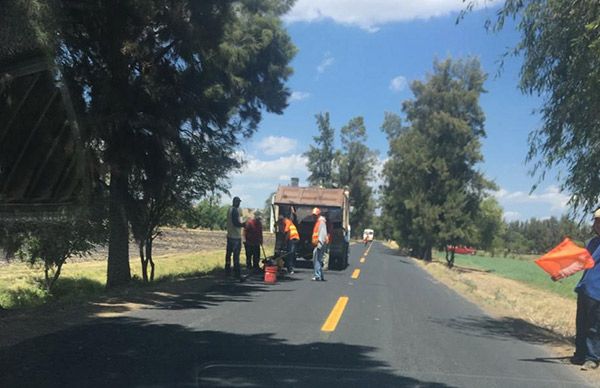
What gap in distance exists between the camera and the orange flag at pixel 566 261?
7375mm

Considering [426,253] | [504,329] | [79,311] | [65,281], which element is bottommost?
[504,329]

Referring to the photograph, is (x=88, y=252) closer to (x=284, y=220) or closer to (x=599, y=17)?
(x=284, y=220)

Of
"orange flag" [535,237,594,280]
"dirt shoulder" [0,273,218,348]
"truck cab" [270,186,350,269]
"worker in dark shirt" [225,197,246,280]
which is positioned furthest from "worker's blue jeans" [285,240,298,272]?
"orange flag" [535,237,594,280]

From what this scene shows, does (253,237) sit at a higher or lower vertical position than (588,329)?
higher

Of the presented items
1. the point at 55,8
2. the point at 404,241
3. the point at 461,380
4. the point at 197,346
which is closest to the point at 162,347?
the point at 197,346

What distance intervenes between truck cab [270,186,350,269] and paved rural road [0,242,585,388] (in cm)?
977

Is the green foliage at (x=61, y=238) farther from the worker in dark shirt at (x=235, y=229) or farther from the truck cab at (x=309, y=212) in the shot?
the truck cab at (x=309, y=212)

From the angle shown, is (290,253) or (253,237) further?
(290,253)

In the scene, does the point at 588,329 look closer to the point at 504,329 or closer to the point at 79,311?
the point at 504,329

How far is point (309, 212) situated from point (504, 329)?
1204cm

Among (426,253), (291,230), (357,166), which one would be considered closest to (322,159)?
(357,166)

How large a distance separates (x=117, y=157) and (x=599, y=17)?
9385mm

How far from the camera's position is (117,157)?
12422 mm

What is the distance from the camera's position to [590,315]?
24.3ft
